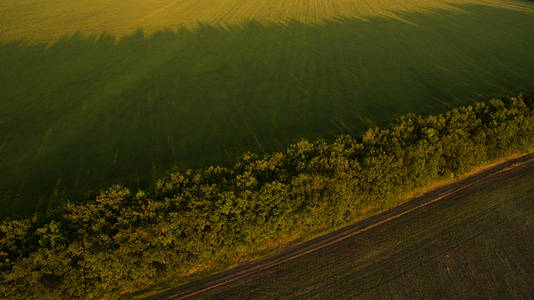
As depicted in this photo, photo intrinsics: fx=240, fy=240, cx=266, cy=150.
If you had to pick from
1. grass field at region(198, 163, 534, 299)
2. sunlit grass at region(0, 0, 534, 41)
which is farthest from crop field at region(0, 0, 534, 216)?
grass field at region(198, 163, 534, 299)

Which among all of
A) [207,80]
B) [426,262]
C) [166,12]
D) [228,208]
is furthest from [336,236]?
[166,12]

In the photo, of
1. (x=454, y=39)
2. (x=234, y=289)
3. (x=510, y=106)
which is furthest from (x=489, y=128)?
(x=454, y=39)

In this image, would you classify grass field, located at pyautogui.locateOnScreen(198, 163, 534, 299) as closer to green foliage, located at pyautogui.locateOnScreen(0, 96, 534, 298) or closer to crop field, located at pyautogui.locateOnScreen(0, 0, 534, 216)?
green foliage, located at pyautogui.locateOnScreen(0, 96, 534, 298)

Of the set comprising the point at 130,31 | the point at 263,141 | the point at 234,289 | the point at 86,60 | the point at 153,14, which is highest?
the point at 153,14

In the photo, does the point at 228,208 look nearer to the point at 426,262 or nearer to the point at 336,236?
the point at 336,236

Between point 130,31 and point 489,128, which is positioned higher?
point 130,31

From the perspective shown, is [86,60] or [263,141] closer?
[263,141]

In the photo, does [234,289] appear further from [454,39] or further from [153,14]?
[153,14]
